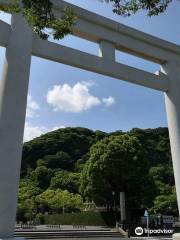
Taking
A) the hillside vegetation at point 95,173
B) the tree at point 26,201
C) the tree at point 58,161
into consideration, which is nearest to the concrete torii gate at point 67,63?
the hillside vegetation at point 95,173

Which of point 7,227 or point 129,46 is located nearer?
point 7,227

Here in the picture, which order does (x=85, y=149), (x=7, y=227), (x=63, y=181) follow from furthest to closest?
1. (x=85, y=149)
2. (x=63, y=181)
3. (x=7, y=227)

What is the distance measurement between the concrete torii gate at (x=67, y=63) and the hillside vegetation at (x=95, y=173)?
15.1 m

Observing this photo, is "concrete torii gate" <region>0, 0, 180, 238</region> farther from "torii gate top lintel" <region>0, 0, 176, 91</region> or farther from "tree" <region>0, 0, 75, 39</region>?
"tree" <region>0, 0, 75, 39</region>

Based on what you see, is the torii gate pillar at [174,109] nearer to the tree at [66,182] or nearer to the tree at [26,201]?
the tree at [26,201]

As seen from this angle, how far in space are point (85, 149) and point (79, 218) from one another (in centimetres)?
3527

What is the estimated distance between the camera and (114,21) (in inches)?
408

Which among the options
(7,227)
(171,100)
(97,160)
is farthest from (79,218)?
(7,227)

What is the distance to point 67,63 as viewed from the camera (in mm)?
9438

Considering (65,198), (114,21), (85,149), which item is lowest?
(65,198)

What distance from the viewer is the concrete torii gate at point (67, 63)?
25.2ft

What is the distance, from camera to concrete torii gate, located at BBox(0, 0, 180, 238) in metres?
7.70

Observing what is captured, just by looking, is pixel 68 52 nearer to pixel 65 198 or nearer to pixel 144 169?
pixel 144 169

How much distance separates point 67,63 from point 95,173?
17.2 metres
